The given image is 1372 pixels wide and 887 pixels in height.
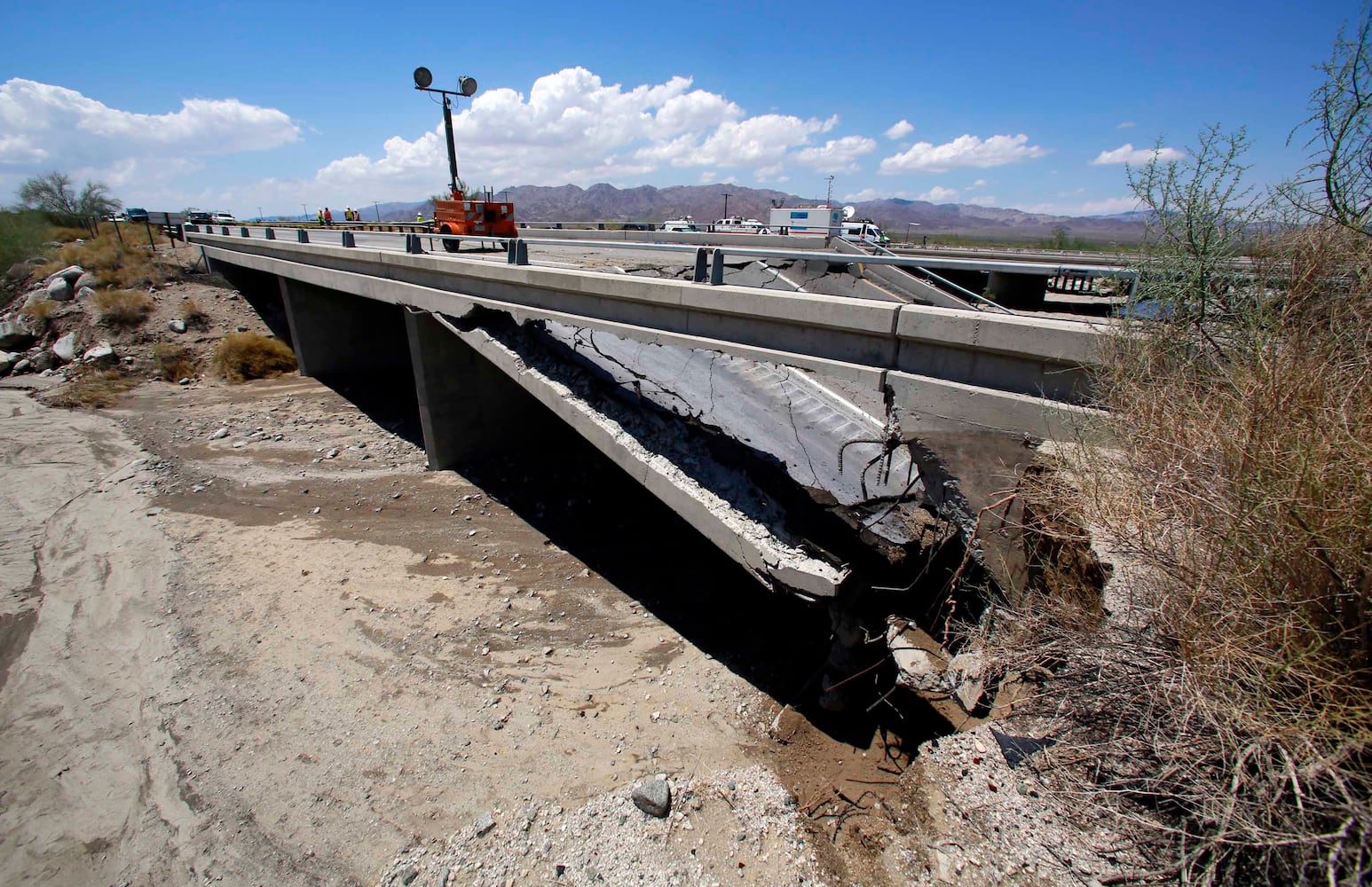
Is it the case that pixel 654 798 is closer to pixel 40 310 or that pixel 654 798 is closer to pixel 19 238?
pixel 40 310

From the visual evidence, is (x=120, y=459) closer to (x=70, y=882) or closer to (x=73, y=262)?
(x=70, y=882)

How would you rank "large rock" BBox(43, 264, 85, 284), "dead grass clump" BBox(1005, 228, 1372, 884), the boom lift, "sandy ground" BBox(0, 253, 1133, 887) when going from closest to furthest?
"dead grass clump" BBox(1005, 228, 1372, 884) < "sandy ground" BBox(0, 253, 1133, 887) < the boom lift < "large rock" BBox(43, 264, 85, 284)

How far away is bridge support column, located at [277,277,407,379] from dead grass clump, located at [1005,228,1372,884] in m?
17.1

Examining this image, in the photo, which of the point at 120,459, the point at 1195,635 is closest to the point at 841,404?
the point at 1195,635

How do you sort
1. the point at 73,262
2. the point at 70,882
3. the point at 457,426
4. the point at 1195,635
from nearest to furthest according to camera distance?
1. the point at 1195,635
2. the point at 70,882
3. the point at 457,426
4. the point at 73,262

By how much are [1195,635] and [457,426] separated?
32.3 ft

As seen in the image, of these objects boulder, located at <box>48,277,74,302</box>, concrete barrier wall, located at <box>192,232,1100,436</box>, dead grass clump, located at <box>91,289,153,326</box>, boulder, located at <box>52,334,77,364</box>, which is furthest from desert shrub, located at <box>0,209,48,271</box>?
concrete barrier wall, located at <box>192,232,1100,436</box>

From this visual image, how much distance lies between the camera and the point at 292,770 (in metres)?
4.86

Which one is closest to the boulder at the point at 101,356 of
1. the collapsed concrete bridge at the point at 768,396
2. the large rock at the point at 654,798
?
the collapsed concrete bridge at the point at 768,396

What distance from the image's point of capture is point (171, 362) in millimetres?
16031

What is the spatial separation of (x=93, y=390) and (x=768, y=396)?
1710 cm

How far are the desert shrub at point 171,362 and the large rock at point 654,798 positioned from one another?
17624 millimetres

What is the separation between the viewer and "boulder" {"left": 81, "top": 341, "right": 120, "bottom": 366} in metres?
15.8

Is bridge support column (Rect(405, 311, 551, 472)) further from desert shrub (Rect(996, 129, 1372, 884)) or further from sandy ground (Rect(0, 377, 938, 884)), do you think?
desert shrub (Rect(996, 129, 1372, 884))
